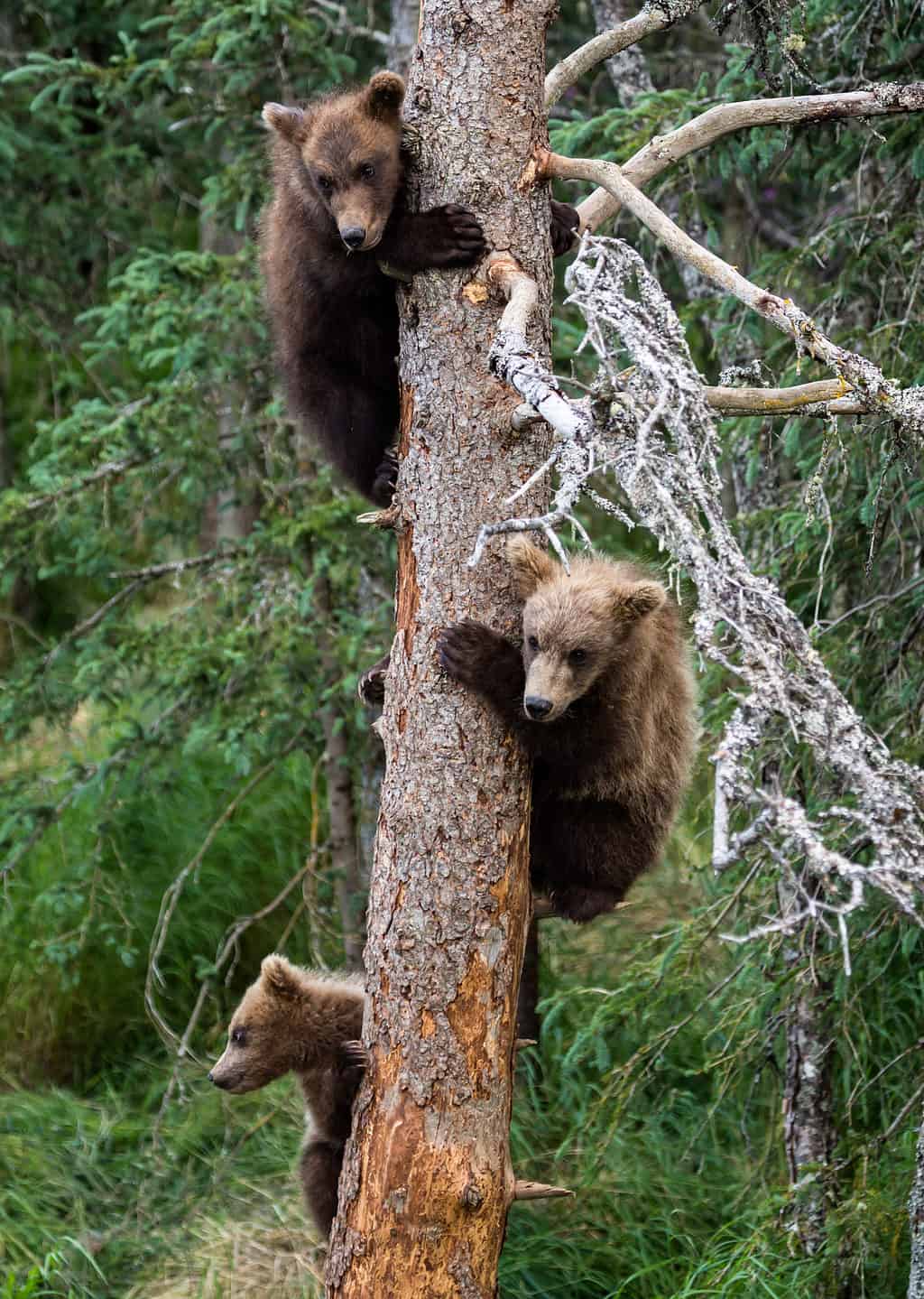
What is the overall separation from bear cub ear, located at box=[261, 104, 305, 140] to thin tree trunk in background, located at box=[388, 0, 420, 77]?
7.30 ft

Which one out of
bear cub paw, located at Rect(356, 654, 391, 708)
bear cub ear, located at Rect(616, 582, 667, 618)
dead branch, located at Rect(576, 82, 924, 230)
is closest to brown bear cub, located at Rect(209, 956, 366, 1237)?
bear cub paw, located at Rect(356, 654, 391, 708)

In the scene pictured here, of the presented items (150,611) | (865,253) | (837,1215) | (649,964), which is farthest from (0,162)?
(837,1215)

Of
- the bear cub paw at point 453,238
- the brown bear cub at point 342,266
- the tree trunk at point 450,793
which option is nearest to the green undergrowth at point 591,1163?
the tree trunk at point 450,793

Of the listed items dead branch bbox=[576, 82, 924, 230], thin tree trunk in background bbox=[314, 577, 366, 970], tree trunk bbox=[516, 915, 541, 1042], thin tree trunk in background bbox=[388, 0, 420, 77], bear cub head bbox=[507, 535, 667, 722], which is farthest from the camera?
thin tree trunk in background bbox=[314, 577, 366, 970]

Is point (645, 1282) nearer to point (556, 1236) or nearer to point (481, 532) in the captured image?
point (556, 1236)

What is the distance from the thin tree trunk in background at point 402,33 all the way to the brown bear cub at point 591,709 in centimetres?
361

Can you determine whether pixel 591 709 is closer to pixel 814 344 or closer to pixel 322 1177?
pixel 814 344

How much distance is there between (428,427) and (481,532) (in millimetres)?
889

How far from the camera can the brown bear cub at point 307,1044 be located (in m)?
4.61

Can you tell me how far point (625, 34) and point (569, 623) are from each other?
5.05ft

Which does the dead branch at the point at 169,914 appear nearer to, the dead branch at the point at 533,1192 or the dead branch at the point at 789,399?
the dead branch at the point at 533,1192

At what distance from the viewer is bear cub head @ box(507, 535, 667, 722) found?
368 cm

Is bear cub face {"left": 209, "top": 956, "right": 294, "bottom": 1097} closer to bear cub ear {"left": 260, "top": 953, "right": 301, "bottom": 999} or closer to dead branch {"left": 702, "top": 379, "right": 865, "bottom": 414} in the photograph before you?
bear cub ear {"left": 260, "top": 953, "right": 301, "bottom": 999}

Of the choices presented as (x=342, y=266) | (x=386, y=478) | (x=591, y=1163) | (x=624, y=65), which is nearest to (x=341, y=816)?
(x=591, y=1163)
